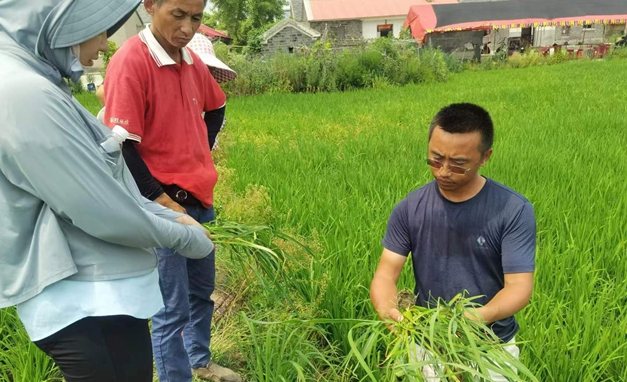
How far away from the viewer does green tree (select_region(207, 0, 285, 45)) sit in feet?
108

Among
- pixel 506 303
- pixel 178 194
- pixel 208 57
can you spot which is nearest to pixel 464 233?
pixel 506 303

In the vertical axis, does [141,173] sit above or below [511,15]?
above

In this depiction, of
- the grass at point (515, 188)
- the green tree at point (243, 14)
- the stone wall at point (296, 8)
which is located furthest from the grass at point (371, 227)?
the stone wall at point (296, 8)

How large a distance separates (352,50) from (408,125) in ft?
23.6

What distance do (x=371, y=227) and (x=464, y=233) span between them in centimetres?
135

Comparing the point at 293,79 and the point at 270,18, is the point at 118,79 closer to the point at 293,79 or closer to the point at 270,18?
the point at 293,79

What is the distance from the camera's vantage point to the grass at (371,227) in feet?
5.32

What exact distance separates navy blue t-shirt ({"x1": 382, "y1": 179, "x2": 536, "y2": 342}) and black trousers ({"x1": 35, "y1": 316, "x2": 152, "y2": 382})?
2.38ft

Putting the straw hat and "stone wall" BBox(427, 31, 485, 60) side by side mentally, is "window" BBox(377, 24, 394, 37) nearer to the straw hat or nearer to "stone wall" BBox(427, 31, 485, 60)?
"stone wall" BBox(427, 31, 485, 60)

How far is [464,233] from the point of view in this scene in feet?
4.22

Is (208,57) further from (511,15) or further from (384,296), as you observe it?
(511,15)

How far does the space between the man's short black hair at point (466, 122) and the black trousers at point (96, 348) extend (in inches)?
35.5

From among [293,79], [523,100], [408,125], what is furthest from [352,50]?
[408,125]

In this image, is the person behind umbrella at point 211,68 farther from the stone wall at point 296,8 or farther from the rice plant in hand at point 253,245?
the stone wall at point 296,8
